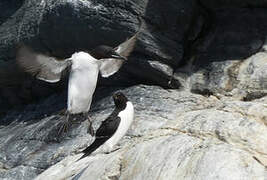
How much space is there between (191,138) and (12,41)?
4.42 m

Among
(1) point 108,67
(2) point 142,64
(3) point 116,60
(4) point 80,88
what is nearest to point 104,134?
(4) point 80,88

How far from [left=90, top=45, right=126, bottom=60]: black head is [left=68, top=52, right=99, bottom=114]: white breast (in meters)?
0.09

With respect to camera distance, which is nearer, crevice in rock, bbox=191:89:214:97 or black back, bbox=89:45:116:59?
black back, bbox=89:45:116:59

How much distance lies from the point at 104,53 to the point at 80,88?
493 mm

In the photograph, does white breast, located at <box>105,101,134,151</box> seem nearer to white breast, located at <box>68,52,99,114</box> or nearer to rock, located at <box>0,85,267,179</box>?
rock, located at <box>0,85,267,179</box>

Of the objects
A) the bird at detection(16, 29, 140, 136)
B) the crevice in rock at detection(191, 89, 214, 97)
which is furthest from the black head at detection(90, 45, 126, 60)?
the crevice in rock at detection(191, 89, 214, 97)

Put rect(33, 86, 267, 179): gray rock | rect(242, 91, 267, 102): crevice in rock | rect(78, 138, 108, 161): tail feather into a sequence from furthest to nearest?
rect(242, 91, 267, 102): crevice in rock, rect(78, 138, 108, 161): tail feather, rect(33, 86, 267, 179): gray rock

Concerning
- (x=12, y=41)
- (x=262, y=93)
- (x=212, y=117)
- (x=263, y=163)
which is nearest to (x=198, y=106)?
(x=262, y=93)

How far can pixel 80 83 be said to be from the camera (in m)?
7.30

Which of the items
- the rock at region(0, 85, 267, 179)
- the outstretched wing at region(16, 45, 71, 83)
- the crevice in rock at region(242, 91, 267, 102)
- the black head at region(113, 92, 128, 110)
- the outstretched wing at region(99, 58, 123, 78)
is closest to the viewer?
the rock at region(0, 85, 267, 179)

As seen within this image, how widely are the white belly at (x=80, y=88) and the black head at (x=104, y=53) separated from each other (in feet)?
0.49

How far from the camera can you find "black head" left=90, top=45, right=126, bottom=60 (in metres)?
7.39

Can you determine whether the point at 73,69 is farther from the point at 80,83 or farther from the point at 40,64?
the point at 40,64

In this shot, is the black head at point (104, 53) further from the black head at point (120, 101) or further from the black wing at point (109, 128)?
the black wing at point (109, 128)
